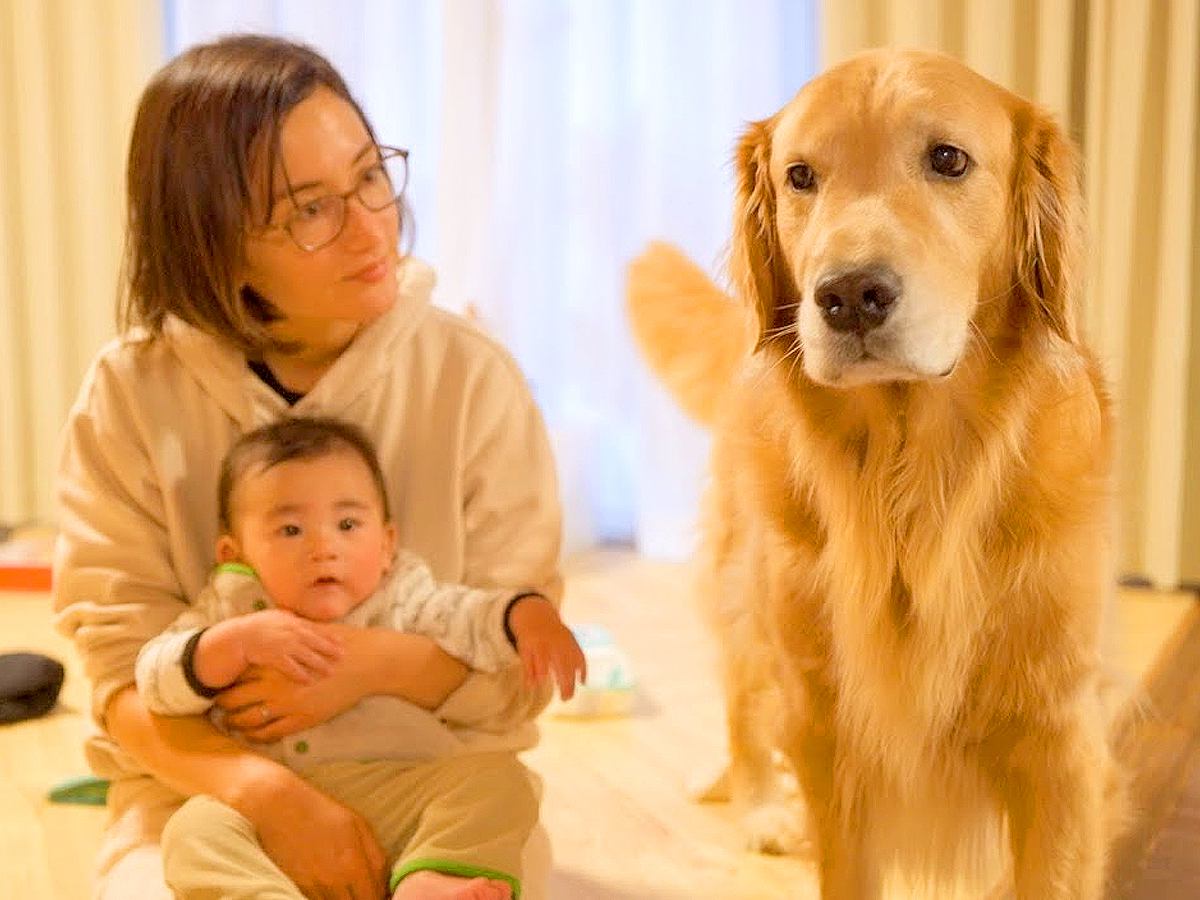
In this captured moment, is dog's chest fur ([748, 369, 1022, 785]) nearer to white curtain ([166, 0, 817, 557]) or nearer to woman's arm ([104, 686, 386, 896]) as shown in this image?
woman's arm ([104, 686, 386, 896])

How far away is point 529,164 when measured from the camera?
11.3ft

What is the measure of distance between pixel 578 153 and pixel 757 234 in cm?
197

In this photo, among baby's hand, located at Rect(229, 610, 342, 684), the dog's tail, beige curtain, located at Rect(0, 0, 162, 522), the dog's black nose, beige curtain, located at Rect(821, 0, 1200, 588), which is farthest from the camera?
beige curtain, located at Rect(0, 0, 162, 522)

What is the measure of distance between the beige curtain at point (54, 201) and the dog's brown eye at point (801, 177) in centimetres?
257

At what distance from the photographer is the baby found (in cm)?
145

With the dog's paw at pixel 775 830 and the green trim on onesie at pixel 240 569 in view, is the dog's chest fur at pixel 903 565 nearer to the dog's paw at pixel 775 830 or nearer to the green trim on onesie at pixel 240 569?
the dog's paw at pixel 775 830

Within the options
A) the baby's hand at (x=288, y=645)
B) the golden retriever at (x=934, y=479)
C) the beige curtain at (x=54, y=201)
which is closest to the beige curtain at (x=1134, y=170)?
the golden retriever at (x=934, y=479)

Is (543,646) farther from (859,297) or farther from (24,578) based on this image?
(24,578)

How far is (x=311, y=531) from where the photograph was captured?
5.09 feet

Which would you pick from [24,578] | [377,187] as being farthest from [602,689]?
[24,578]

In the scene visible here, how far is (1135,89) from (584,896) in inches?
75.2

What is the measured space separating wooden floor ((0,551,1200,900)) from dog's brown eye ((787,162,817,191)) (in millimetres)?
857

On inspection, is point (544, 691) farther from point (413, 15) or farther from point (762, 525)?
point (413, 15)

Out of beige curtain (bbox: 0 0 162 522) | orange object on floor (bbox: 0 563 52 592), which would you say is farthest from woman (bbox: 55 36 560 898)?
beige curtain (bbox: 0 0 162 522)
